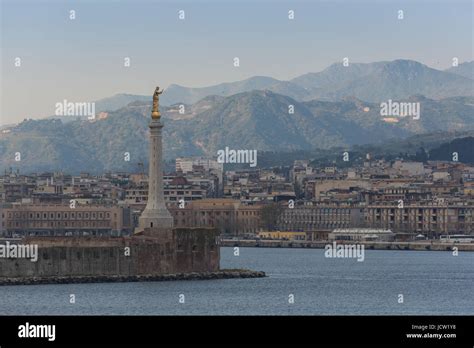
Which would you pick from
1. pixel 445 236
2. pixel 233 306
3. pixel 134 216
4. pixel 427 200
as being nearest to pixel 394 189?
pixel 427 200

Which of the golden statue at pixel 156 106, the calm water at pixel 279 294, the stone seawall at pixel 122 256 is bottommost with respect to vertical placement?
the calm water at pixel 279 294

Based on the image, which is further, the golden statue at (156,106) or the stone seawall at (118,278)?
the golden statue at (156,106)

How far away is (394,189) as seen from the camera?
5989 inches

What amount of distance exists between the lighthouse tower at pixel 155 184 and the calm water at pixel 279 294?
3.07m

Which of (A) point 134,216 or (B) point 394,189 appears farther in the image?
(B) point 394,189

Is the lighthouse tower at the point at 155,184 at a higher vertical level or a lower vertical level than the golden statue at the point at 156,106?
lower

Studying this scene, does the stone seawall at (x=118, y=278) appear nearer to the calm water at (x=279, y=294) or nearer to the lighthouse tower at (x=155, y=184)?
the calm water at (x=279, y=294)

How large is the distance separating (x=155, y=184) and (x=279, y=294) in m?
7.78

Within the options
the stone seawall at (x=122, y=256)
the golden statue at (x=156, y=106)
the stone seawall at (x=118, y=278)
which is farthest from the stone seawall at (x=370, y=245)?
the golden statue at (x=156, y=106)

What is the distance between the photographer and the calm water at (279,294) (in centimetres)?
5134

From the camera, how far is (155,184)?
64438 millimetres
